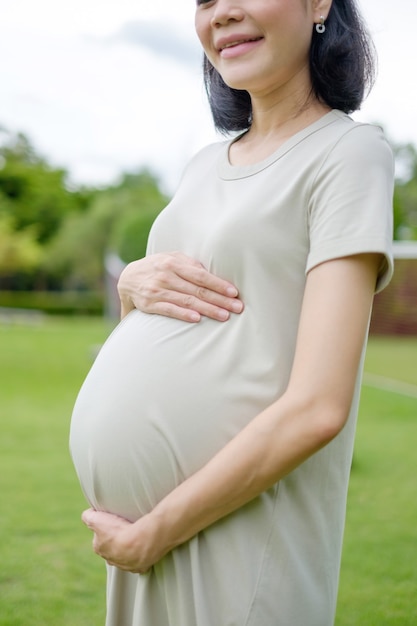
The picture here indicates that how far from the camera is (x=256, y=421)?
1289mm

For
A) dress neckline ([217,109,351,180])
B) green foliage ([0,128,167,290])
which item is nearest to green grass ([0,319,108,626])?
dress neckline ([217,109,351,180])

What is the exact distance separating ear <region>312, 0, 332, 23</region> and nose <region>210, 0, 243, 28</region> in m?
0.14

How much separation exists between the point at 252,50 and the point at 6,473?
17.1 ft

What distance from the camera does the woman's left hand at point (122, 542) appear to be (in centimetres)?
134

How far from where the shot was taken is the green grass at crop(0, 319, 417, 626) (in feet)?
11.9

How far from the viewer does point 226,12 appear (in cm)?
145

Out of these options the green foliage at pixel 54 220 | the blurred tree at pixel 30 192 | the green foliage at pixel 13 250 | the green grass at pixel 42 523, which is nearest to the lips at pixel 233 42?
the green grass at pixel 42 523

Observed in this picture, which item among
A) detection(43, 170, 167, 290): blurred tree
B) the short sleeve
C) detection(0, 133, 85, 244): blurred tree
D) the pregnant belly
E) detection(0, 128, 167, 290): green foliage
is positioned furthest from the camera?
detection(0, 133, 85, 244): blurred tree

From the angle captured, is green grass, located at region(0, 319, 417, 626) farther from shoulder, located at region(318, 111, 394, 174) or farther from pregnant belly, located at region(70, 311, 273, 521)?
shoulder, located at region(318, 111, 394, 174)

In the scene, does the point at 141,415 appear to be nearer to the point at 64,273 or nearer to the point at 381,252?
the point at 381,252

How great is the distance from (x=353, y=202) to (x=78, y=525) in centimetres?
399

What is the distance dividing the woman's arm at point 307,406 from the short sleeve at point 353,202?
1.1 inches

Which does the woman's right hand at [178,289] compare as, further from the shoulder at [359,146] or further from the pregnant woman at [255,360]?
the shoulder at [359,146]

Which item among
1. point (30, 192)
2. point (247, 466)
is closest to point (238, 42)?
point (247, 466)
